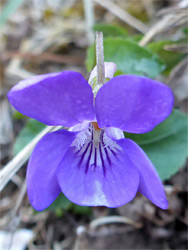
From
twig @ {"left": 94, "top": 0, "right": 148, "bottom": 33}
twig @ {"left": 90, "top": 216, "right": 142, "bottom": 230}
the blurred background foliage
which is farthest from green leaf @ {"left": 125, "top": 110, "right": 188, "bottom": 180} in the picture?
twig @ {"left": 94, "top": 0, "right": 148, "bottom": 33}

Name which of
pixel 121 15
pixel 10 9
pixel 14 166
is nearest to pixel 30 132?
pixel 14 166

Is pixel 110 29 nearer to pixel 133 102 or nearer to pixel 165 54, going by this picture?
pixel 165 54

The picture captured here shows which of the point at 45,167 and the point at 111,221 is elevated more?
the point at 45,167

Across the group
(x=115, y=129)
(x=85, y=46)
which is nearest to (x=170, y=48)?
(x=115, y=129)

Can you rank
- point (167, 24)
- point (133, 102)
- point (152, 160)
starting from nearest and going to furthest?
point (133, 102)
point (152, 160)
point (167, 24)

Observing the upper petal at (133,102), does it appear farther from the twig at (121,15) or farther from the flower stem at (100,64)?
the twig at (121,15)

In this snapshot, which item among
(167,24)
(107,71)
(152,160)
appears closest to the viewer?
(107,71)

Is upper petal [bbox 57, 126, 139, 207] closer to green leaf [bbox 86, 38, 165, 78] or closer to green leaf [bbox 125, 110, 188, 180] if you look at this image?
green leaf [bbox 125, 110, 188, 180]

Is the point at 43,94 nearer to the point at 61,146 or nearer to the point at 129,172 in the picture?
the point at 61,146
